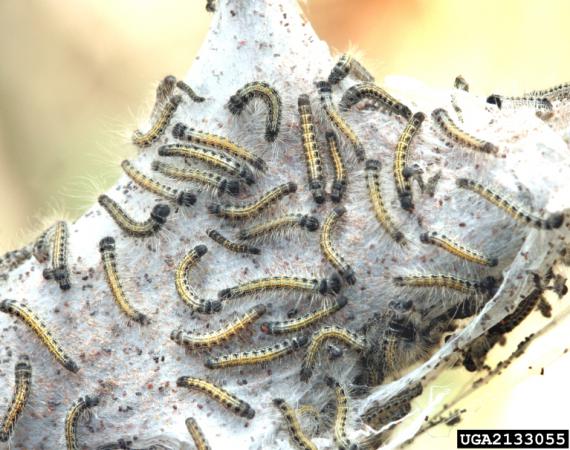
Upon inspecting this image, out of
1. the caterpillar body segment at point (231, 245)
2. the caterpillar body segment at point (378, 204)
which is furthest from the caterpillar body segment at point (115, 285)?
the caterpillar body segment at point (378, 204)

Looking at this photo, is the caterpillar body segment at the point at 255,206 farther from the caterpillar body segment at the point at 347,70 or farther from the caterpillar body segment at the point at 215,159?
the caterpillar body segment at the point at 347,70

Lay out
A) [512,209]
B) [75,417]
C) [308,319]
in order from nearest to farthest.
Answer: [512,209] → [308,319] → [75,417]

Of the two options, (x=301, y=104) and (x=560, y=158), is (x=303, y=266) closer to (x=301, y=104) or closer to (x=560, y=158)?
(x=301, y=104)

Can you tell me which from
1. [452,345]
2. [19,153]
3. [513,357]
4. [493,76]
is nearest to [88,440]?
[452,345]

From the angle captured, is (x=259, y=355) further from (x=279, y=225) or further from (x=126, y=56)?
(x=126, y=56)

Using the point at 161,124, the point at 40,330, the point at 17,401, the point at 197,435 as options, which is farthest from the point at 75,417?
the point at 161,124
